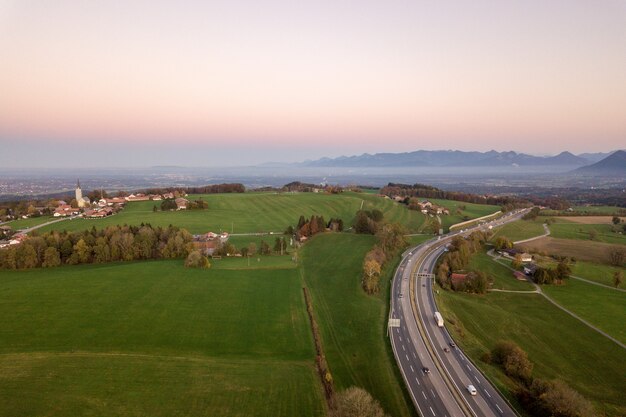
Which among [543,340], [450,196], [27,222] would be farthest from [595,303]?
[27,222]

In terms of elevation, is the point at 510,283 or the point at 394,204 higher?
the point at 394,204

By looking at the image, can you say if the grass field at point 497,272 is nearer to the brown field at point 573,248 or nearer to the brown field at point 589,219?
the brown field at point 573,248

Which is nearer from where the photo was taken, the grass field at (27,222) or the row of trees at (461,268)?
the row of trees at (461,268)

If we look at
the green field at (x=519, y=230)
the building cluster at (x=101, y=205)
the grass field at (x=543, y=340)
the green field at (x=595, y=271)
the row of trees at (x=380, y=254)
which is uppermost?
the building cluster at (x=101, y=205)

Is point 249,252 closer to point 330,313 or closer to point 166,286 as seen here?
point 166,286

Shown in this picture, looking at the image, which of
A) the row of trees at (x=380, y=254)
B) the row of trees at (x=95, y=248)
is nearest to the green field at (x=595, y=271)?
the row of trees at (x=380, y=254)

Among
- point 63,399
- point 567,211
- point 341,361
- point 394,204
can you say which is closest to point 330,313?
point 341,361
